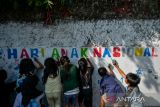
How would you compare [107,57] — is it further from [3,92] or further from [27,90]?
[3,92]

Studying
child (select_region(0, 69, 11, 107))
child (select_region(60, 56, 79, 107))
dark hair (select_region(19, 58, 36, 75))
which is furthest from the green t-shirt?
child (select_region(0, 69, 11, 107))

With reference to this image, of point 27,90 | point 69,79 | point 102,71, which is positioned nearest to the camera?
point 27,90

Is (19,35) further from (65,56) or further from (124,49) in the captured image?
(124,49)

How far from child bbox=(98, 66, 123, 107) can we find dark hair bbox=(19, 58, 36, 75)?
1382 millimetres

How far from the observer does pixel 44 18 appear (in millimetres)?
10594

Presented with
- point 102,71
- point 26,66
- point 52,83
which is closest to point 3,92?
point 26,66

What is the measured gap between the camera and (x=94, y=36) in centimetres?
1063

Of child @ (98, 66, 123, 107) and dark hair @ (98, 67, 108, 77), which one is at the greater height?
dark hair @ (98, 67, 108, 77)

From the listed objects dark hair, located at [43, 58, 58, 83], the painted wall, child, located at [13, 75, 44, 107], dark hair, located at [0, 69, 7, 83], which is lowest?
child, located at [13, 75, 44, 107]

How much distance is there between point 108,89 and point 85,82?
519 millimetres

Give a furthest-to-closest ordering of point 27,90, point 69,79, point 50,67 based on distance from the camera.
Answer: point 69,79 < point 50,67 < point 27,90

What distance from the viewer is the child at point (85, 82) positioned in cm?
1030

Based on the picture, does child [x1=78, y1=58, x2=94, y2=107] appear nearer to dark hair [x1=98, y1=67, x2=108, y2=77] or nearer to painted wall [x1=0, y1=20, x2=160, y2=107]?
dark hair [x1=98, y1=67, x2=108, y2=77]

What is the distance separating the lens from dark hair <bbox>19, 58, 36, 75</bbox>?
32.9 feet
